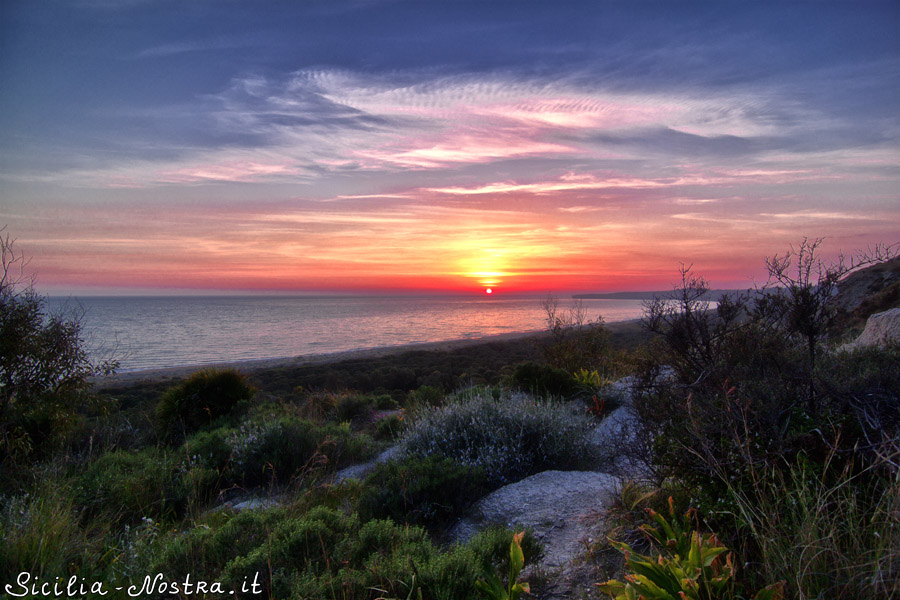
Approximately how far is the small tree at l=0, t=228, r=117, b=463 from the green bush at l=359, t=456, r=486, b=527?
517 centimetres

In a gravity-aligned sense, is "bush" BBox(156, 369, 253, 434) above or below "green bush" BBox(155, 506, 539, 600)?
below

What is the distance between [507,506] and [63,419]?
6659mm

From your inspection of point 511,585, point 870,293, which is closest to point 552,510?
point 511,585

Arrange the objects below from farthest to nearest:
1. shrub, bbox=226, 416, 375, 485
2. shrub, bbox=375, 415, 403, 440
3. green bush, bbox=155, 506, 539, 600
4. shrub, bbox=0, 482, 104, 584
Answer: shrub, bbox=375, 415, 403, 440 < shrub, bbox=226, 416, 375, 485 < shrub, bbox=0, 482, 104, 584 < green bush, bbox=155, 506, 539, 600

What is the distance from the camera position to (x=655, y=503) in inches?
145

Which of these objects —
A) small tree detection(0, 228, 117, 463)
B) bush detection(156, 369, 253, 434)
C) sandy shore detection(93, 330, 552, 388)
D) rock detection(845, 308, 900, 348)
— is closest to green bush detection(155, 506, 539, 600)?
small tree detection(0, 228, 117, 463)

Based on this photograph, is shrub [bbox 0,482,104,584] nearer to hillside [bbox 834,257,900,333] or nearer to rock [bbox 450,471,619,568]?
rock [bbox 450,471,619,568]

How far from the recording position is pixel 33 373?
279 inches

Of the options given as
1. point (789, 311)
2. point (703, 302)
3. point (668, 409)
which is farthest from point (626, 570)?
point (703, 302)

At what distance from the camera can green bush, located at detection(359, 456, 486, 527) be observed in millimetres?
4621

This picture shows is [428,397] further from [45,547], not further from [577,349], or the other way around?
[45,547]

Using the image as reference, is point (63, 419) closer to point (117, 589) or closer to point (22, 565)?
point (22, 565)

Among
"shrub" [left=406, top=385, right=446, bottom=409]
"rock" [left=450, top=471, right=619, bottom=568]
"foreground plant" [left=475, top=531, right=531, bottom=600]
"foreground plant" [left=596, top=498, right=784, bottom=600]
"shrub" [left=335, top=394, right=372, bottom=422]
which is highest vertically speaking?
"foreground plant" [left=596, top=498, right=784, bottom=600]

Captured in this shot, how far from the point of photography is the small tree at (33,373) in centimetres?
680
